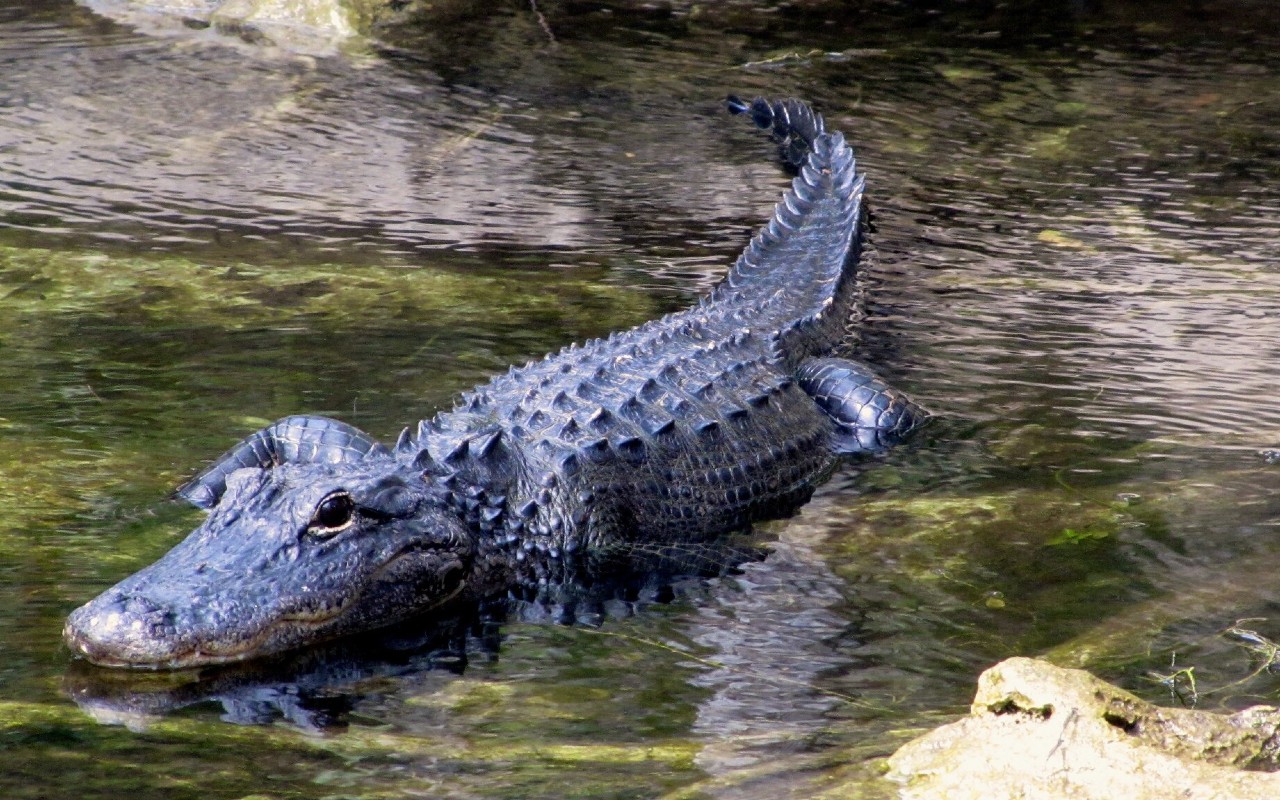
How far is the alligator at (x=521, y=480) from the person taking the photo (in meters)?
3.70

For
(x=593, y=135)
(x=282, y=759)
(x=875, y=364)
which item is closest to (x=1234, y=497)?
(x=875, y=364)

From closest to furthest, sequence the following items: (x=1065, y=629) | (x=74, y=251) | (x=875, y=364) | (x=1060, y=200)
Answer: (x=1065, y=629), (x=875, y=364), (x=74, y=251), (x=1060, y=200)

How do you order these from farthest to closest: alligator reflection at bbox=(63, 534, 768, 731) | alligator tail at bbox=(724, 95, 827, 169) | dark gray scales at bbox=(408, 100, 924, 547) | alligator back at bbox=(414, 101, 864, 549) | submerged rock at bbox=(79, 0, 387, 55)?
submerged rock at bbox=(79, 0, 387, 55)
alligator tail at bbox=(724, 95, 827, 169)
dark gray scales at bbox=(408, 100, 924, 547)
alligator back at bbox=(414, 101, 864, 549)
alligator reflection at bbox=(63, 534, 768, 731)

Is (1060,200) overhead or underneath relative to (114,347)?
overhead

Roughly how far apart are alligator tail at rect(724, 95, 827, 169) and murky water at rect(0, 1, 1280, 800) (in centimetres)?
20

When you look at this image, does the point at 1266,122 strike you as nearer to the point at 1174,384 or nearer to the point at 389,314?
the point at 1174,384

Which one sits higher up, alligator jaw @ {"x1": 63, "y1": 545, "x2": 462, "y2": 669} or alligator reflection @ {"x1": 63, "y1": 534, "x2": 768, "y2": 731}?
alligator jaw @ {"x1": 63, "y1": 545, "x2": 462, "y2": 669}

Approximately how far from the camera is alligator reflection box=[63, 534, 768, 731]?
336 cm

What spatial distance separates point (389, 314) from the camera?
622cm

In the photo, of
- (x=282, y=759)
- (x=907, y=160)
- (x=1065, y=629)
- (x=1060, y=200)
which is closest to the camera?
(x=282, y=759)

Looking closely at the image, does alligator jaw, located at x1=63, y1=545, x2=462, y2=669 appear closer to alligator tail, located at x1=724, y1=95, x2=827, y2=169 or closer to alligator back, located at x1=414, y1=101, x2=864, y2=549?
alligator back, located at x1=414, y1=101, x2=864, y2=549

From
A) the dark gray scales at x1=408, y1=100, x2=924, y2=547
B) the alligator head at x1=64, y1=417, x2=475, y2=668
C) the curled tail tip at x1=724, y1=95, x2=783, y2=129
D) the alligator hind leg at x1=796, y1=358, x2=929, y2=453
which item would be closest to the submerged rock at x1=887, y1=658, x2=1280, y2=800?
the alligator head at x1=64, y1=417, x2=475, y2=668

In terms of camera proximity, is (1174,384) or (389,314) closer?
(1174,384)

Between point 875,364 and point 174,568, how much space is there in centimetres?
328
